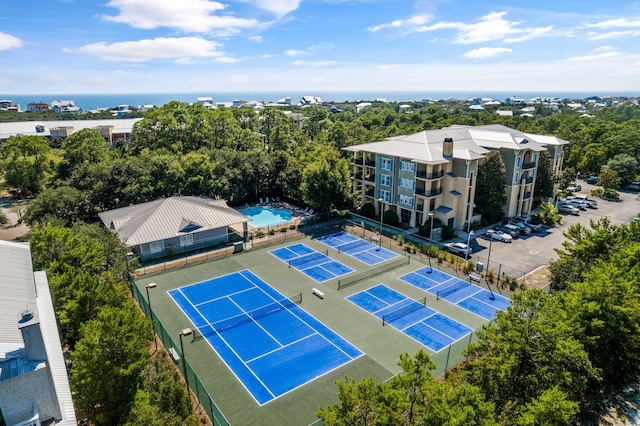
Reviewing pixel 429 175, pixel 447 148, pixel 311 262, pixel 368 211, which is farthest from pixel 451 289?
pixel 368 211

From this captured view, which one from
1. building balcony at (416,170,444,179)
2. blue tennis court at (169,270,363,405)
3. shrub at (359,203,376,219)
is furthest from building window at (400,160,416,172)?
blue tennis court at (169,270,363,405)

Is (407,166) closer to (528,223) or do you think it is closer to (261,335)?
(528,223)

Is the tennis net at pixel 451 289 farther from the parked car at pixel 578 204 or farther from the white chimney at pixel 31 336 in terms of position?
the parked car at pixel 578 204

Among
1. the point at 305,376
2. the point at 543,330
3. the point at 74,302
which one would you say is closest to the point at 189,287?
the point at 74,302

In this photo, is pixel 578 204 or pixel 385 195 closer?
pixel 385 195

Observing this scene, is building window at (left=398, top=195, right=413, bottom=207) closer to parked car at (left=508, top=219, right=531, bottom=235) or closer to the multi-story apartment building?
the multi-story apartment building

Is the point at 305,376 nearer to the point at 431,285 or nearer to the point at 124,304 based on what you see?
the point at 124,304
